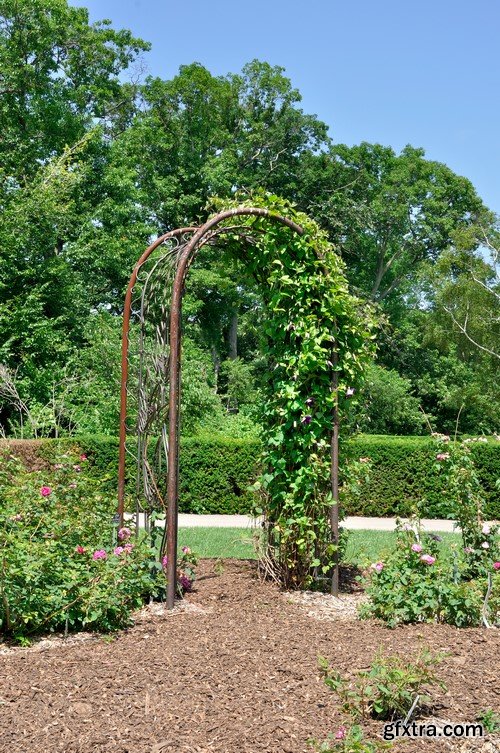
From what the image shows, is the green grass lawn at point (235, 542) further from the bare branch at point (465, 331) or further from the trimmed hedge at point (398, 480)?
the bare branch at point (465, 331)

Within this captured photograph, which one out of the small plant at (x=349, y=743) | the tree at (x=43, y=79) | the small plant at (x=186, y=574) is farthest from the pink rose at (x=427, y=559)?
the tree at (x=43, y=79)

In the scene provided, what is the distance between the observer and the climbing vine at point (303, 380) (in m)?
5.61

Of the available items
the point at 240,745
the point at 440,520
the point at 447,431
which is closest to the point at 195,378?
the point at 440,520

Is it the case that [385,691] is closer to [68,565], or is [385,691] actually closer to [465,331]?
[68,565]

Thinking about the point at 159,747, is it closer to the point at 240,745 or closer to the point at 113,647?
the point at 240,745

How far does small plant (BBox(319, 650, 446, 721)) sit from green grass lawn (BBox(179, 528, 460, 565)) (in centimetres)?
357

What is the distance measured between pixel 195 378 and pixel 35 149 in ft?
29.8

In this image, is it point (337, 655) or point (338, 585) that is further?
point (338, 585)

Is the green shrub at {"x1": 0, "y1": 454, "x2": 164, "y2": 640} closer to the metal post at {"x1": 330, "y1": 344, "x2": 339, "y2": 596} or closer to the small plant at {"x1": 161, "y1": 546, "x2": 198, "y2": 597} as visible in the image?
the small plant at {"x1": 161, "y1": 546, "x2": 198, "y2": 597}

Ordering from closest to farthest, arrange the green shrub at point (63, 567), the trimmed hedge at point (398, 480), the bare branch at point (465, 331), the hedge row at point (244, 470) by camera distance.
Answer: the green shrub at point (63, 567), the hedge row at point (244, 470), the trimmed hedge at point (398, 480), the bare branch at point (465, 331)

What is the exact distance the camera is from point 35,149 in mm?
19781

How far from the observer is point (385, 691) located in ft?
10.4

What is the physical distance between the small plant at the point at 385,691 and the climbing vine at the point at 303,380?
2.16 m

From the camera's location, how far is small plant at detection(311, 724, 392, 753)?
275 centimetres
